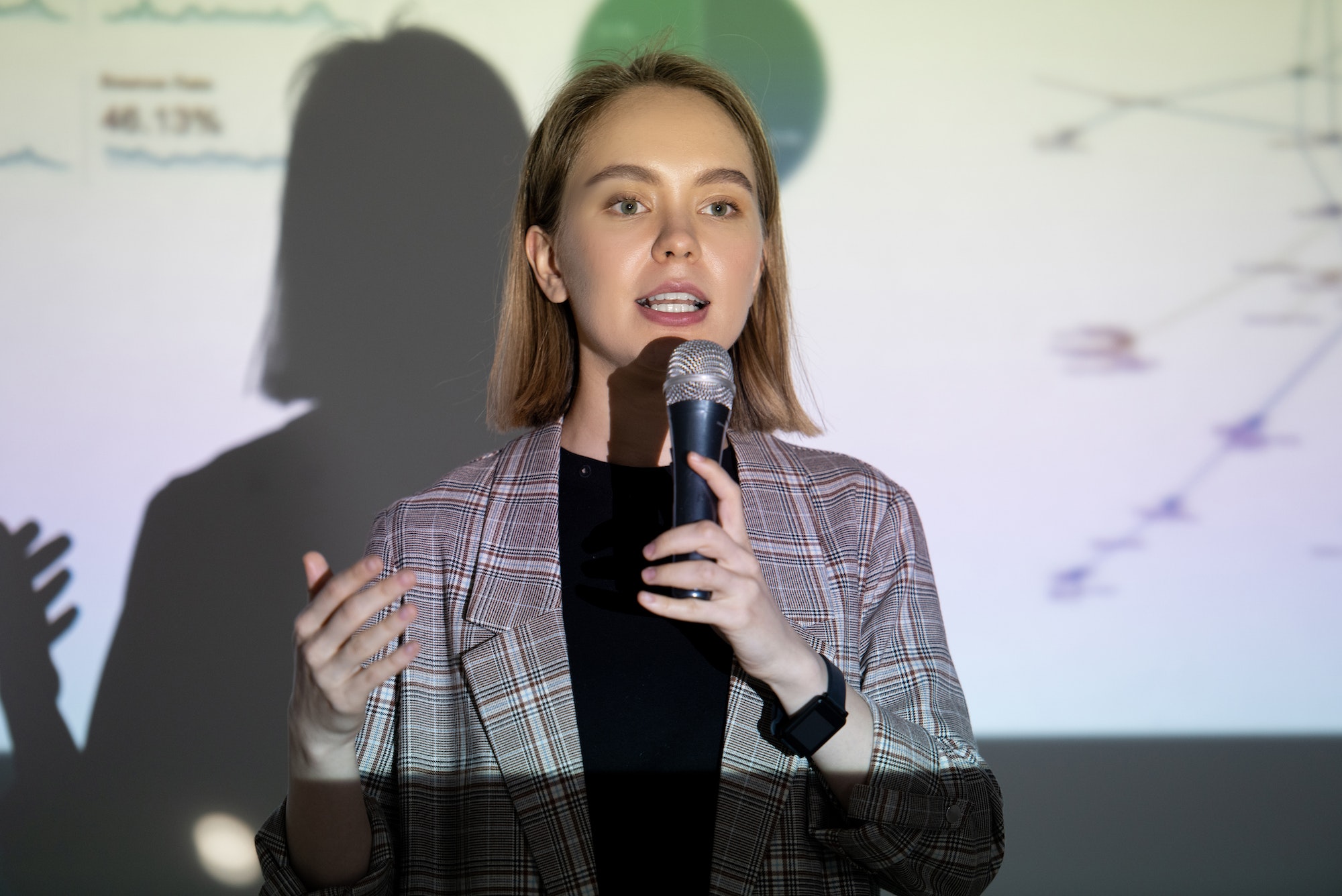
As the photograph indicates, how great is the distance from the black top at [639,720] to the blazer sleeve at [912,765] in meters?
0.15

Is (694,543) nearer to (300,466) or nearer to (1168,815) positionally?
(300,466)

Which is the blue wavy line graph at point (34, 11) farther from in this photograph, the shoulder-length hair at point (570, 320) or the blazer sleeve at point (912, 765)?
the blazer sleeve at point (912, 765)

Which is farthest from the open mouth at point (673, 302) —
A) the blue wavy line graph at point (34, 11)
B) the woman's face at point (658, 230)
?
the blue wavy line graph at point (34, 11)

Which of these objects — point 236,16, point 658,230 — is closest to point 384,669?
point 658,230

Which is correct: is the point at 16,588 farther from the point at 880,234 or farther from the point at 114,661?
the point at 880,234

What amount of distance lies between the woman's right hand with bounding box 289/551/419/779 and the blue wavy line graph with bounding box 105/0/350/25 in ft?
6.02

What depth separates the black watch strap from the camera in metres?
1.18

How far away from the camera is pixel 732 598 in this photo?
105 cm

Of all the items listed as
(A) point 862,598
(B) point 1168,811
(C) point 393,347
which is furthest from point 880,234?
(B) point 1168,811

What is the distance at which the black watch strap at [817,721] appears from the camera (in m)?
1.18

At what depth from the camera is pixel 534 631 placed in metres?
1.36

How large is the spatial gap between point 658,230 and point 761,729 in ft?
2.08

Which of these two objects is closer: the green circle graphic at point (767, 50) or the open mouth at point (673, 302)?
the open mouth at point (673, 302)

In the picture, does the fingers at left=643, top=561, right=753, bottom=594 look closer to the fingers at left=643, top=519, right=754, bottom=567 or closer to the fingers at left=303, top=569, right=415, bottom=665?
the fingers at left=643, top=519, right=754, bottom=567
